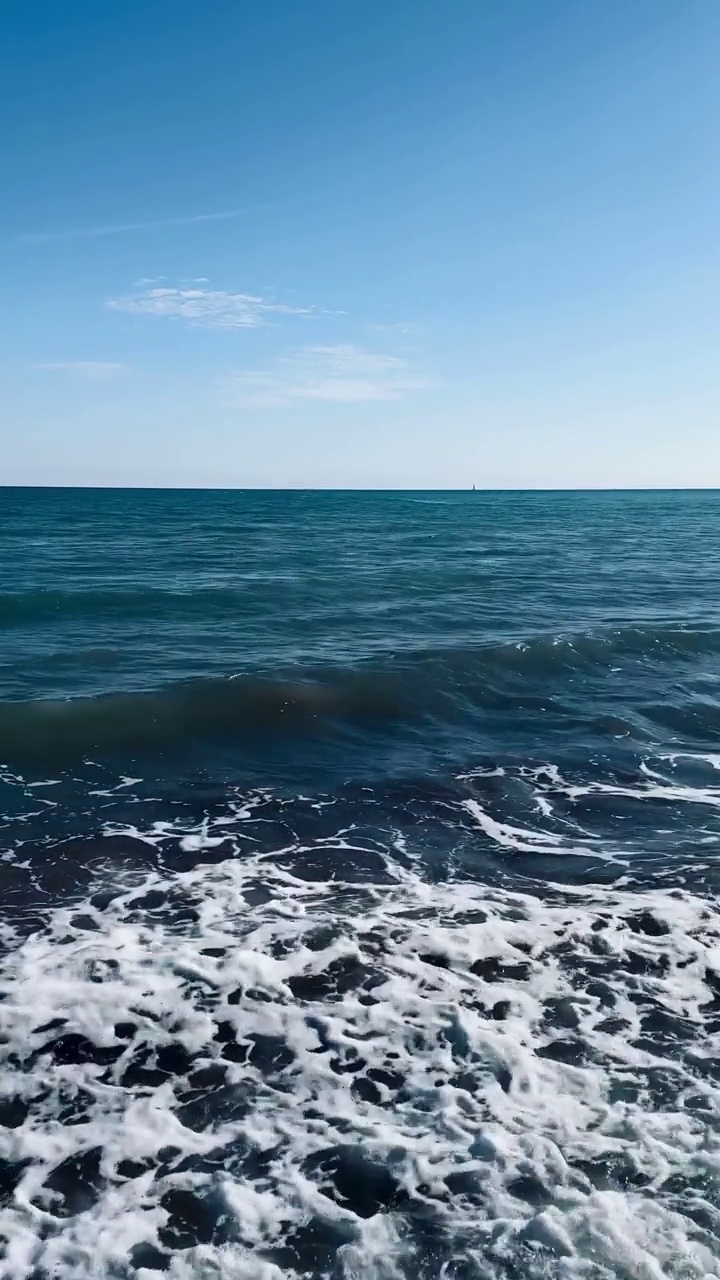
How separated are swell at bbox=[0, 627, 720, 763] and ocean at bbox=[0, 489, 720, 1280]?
0.08m

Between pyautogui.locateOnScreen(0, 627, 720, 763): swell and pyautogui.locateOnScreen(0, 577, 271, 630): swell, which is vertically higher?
pyautogui.locateOnScreen(0, 577, 271, 630): swell

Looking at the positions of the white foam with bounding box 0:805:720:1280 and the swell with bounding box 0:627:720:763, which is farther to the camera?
the swell with bounding box 0:627:720:763

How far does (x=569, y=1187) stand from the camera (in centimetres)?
448

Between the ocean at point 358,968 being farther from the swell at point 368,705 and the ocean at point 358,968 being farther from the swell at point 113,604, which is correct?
the swell at point 113,604

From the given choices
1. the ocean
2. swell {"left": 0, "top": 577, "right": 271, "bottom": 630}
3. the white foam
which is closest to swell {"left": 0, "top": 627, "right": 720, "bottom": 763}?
the ocean

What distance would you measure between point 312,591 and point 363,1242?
884 inches

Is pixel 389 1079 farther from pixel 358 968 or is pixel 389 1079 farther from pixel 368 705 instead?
pixel 368 705

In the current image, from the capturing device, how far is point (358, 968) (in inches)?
263

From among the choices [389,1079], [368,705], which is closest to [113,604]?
[368,705]

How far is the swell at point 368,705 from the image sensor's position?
12781 millimetres

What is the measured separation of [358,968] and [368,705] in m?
7.83

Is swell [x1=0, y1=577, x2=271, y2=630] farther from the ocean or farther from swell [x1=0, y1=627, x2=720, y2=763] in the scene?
swell [x1=0, y1=627, x2=720, y2=763]

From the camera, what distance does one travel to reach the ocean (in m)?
4.35

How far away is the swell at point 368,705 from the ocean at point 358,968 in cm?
8
